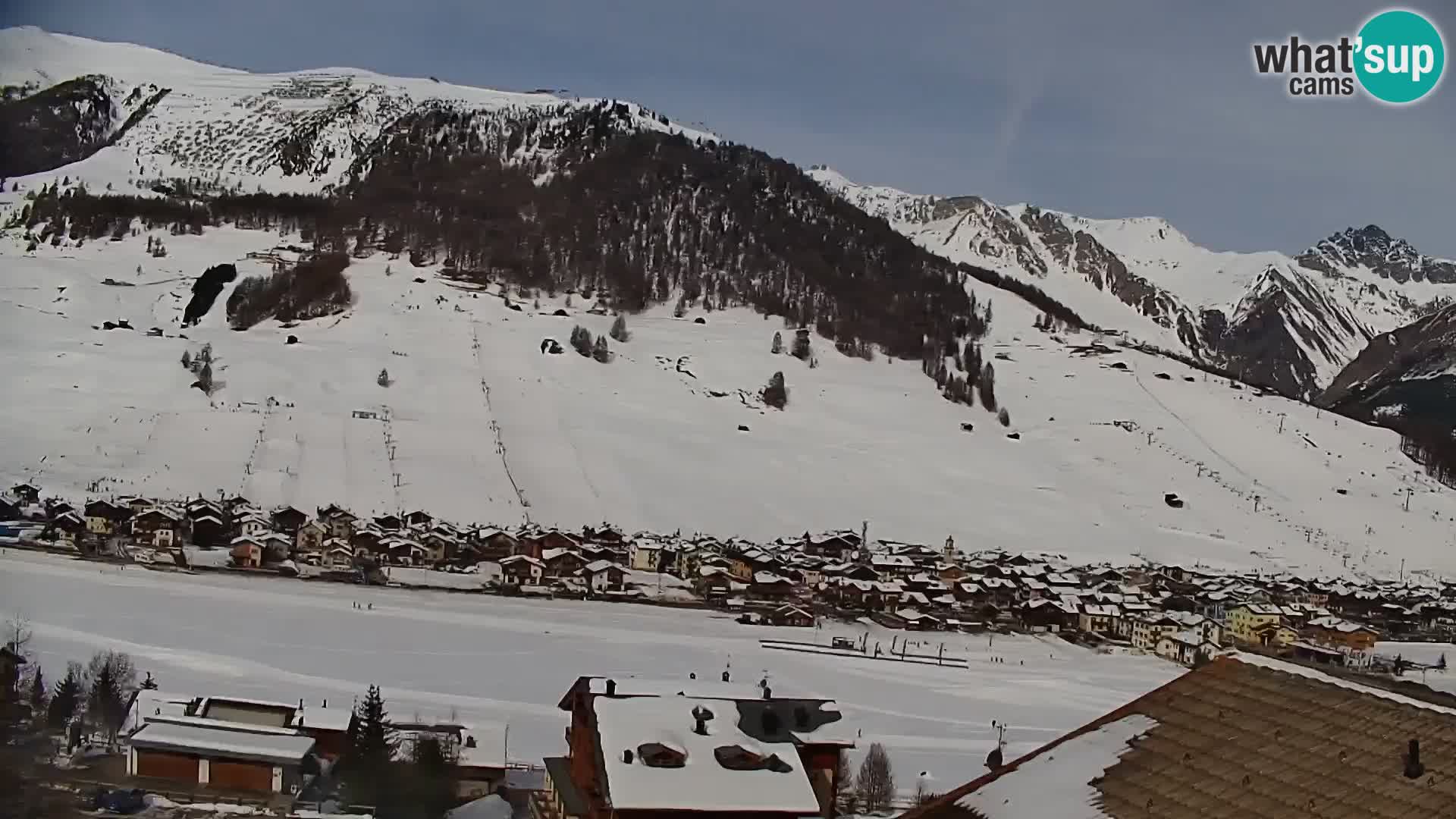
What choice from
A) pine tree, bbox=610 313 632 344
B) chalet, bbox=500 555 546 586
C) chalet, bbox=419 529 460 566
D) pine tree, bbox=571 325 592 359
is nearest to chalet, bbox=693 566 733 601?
chalet, bbox=500 555 546 586

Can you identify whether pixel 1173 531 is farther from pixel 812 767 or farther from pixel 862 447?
pixel 812 767

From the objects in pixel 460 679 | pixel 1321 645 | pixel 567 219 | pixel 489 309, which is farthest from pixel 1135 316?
pixel 460 679

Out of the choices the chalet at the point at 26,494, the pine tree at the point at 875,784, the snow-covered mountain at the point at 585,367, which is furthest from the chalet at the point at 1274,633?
the chalet at the point at 26,494

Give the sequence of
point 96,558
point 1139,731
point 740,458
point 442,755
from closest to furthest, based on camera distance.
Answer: point 1139,731 → point 442,755 → point 96,558 → point 740,458

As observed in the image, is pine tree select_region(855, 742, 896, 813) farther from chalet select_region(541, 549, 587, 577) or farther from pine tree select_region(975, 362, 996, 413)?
pine tree select_region(975, 362, 996, 413)

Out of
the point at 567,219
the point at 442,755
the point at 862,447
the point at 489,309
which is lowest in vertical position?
the point at 442,755

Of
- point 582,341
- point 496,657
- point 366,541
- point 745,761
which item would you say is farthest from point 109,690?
point 582,341
